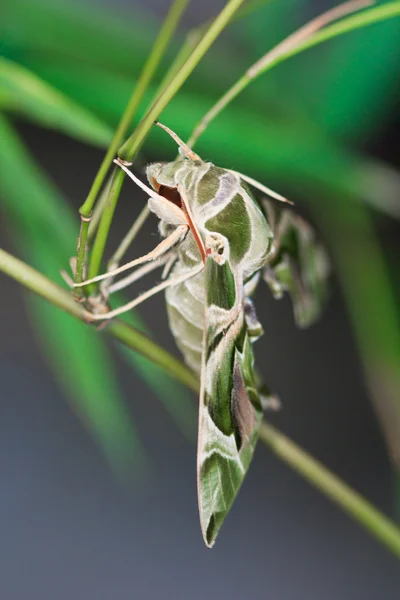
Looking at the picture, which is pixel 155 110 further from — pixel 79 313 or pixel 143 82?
pixel 79 313

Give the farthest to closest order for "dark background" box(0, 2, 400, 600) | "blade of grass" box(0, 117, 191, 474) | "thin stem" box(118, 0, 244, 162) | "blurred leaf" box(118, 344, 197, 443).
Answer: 1. "dark background" box(0, 2, 400, 600)
2. "blurred leaf" box(118, 344, 197, 443)
3. "blade of grass" box(0, 117, 191, 474)
4. "thin stem" box(118, 0, 244, 162)

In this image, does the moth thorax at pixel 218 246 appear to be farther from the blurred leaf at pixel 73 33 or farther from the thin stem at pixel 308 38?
the blurred leaf at pixel 73 33

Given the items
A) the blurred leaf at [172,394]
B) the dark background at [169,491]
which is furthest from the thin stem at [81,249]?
the dark background at [169,491]

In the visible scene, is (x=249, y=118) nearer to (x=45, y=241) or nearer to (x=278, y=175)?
(x=278, y=175)

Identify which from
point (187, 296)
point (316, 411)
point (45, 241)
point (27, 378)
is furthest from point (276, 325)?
point (187, 296)

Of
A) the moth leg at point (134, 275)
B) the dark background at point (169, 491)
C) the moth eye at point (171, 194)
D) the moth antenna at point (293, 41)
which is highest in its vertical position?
the moth antenna at point (293, 41)

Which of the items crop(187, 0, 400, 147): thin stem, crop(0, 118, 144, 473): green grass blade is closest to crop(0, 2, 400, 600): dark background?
crop(0, 118, 144, 473): green grass blade

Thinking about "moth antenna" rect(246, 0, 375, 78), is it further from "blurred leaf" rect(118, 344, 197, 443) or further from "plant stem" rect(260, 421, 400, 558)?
"blurred leaf" rect(118, 344, 197, 443)
